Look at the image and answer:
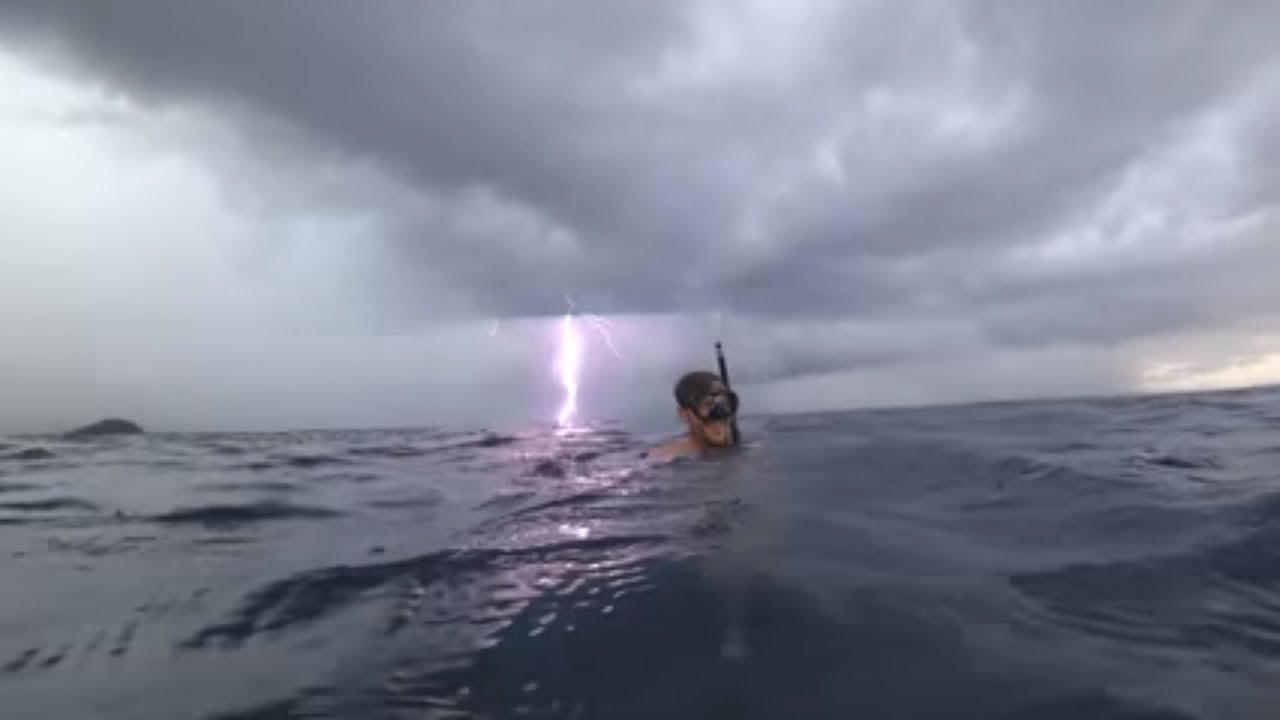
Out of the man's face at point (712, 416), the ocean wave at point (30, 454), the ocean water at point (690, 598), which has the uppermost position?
the man's face at point (712, 416)

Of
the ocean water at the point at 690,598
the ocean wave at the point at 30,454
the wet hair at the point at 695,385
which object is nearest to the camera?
the ocean water at the point at 690,598

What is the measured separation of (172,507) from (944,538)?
35.8 feet

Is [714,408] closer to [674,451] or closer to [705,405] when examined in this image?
[705,405]

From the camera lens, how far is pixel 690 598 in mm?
5844

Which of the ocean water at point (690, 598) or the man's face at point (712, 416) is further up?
the man's face at point (712, 416)

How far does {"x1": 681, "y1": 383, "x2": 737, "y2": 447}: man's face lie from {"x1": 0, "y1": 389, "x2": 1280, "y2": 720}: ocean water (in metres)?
1.78

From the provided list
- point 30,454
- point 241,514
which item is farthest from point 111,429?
point 241,514

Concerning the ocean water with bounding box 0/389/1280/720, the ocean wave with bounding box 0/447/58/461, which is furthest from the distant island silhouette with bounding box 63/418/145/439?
the ocean water with bounding box 0/389/1280/720

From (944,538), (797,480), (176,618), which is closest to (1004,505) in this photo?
(944,538)

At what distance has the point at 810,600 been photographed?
227 inches

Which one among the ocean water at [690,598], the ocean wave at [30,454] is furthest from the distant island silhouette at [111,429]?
the ocean water at [690,598]

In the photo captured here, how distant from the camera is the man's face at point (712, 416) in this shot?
1414 centimetres

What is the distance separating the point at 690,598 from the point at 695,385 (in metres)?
8.36

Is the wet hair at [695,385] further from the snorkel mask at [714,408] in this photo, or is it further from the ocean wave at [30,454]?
the ocean wave at [30,454]
